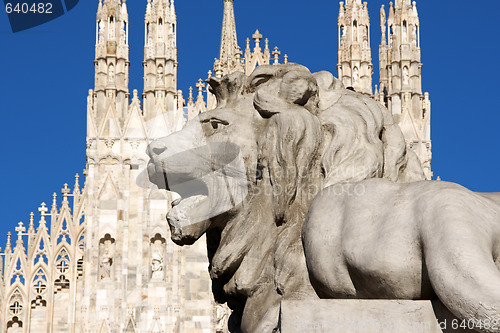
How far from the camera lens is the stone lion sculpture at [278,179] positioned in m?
2.17

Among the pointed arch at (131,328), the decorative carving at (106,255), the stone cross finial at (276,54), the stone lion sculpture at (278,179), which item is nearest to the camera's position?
the stone lion sculpture at (278,179)

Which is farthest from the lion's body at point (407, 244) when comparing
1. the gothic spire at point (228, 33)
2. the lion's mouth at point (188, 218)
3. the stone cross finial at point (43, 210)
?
the gothic spire at point (228, 33)

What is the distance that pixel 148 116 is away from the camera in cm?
1634

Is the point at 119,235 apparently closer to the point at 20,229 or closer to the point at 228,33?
the point at 20,229

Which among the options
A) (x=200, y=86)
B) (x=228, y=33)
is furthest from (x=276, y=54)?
(x=228, y=33)

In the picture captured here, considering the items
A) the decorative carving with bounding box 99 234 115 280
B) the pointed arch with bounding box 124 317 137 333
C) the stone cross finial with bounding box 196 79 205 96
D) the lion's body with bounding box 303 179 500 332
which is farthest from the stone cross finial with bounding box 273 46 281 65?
the lion's body with bounding box 303 179 500 332

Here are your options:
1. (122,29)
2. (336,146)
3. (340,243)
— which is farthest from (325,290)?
(122,29)

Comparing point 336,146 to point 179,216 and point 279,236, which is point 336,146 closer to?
point 279,236

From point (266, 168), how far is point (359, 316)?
0.54m

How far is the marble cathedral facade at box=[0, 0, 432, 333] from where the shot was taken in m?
15.5

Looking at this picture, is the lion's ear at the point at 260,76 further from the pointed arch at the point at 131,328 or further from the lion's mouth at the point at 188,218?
the pointed arch at the point at 131,328

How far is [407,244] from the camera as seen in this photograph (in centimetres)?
198

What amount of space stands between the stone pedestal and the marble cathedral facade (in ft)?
43.8

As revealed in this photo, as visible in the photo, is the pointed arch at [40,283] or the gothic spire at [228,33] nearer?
the pointed arch at [40,283]
